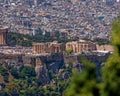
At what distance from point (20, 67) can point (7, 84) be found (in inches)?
381

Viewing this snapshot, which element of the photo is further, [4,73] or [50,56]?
[50,56]

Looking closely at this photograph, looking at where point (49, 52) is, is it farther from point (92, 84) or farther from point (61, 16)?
point (92, 84)

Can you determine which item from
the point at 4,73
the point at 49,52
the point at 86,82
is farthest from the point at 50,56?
the point at 86,82

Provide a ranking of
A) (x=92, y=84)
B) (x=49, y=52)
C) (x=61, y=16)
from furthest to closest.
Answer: (x=61, y=16), (x=49, y=52), (x=92, y=84)

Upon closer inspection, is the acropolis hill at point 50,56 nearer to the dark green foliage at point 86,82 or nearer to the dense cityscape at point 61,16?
the dense cityscape at point 61,16

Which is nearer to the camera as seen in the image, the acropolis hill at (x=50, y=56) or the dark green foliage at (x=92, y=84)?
the dark green foliage at (x=92, y=84)

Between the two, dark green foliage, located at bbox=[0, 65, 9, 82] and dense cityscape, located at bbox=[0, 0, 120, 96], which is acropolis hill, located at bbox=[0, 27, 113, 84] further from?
dark green foliage, located at bbox=[0, 65, 9, 82]

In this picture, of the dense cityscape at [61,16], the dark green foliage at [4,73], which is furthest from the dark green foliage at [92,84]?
the dense cityscape at [61,16]

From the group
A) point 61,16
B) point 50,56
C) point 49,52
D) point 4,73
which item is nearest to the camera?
point 4,73

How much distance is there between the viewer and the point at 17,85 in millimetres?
70875

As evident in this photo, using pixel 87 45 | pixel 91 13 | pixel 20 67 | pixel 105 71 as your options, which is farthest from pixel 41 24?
pixel 105 71

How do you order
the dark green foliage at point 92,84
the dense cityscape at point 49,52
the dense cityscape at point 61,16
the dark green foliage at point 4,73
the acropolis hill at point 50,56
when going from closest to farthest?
the dark green foliage at point 92,84, the dense cityscape at point 49,52, the dark green foliage at point 4,73, the acropolis hill at point 50,56, the dense cityscape at point 61,16

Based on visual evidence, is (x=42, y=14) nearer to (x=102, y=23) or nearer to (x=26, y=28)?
(x=102, y=23)

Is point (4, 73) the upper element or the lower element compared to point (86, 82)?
lower
